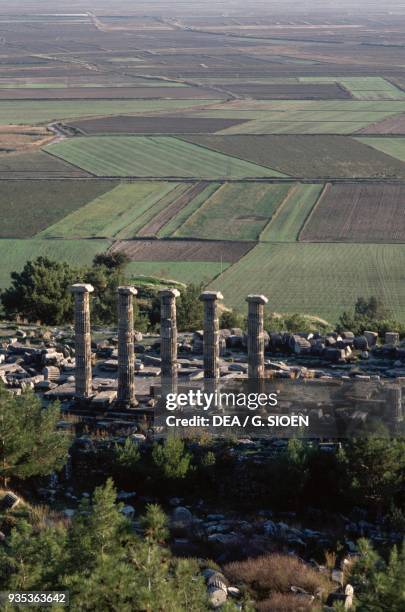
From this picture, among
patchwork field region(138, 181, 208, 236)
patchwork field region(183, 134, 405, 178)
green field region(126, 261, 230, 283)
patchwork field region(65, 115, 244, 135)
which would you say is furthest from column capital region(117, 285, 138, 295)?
patchwork field region(65, 115, 244, 135)

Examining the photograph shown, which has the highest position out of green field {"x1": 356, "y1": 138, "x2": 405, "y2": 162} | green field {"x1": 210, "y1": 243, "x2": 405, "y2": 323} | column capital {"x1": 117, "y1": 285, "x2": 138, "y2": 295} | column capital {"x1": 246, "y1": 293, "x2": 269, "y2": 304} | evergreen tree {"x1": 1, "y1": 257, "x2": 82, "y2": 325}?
green field {"x1": 356, "y1": 138, "x2": 405, "y2": 162}

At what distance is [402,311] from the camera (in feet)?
188

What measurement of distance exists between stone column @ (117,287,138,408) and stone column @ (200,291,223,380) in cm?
209

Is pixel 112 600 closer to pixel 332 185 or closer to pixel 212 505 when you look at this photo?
pixel 212 505

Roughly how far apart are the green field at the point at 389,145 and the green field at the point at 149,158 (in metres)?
12.9

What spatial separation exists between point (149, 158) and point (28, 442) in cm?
7778

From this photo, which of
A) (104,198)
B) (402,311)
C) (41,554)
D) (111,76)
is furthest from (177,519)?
(111,76)

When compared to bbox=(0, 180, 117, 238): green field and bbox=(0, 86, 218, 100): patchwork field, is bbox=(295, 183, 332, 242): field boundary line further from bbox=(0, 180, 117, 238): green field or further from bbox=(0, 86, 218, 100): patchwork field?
bbox=(0, 86, 218, 100): patchwork field

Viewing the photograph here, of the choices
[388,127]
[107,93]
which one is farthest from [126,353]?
[107,93]

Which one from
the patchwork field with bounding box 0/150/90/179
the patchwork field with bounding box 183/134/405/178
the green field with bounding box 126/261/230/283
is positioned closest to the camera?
the green field with bounding box 126/261/230/283

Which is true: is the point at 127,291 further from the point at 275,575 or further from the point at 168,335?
the point at 275,575

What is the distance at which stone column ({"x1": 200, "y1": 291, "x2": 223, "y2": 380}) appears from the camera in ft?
109

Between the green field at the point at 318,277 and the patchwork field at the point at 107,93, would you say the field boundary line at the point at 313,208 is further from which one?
the patchwork field at the point at 107,93

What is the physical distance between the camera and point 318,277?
65250mm
